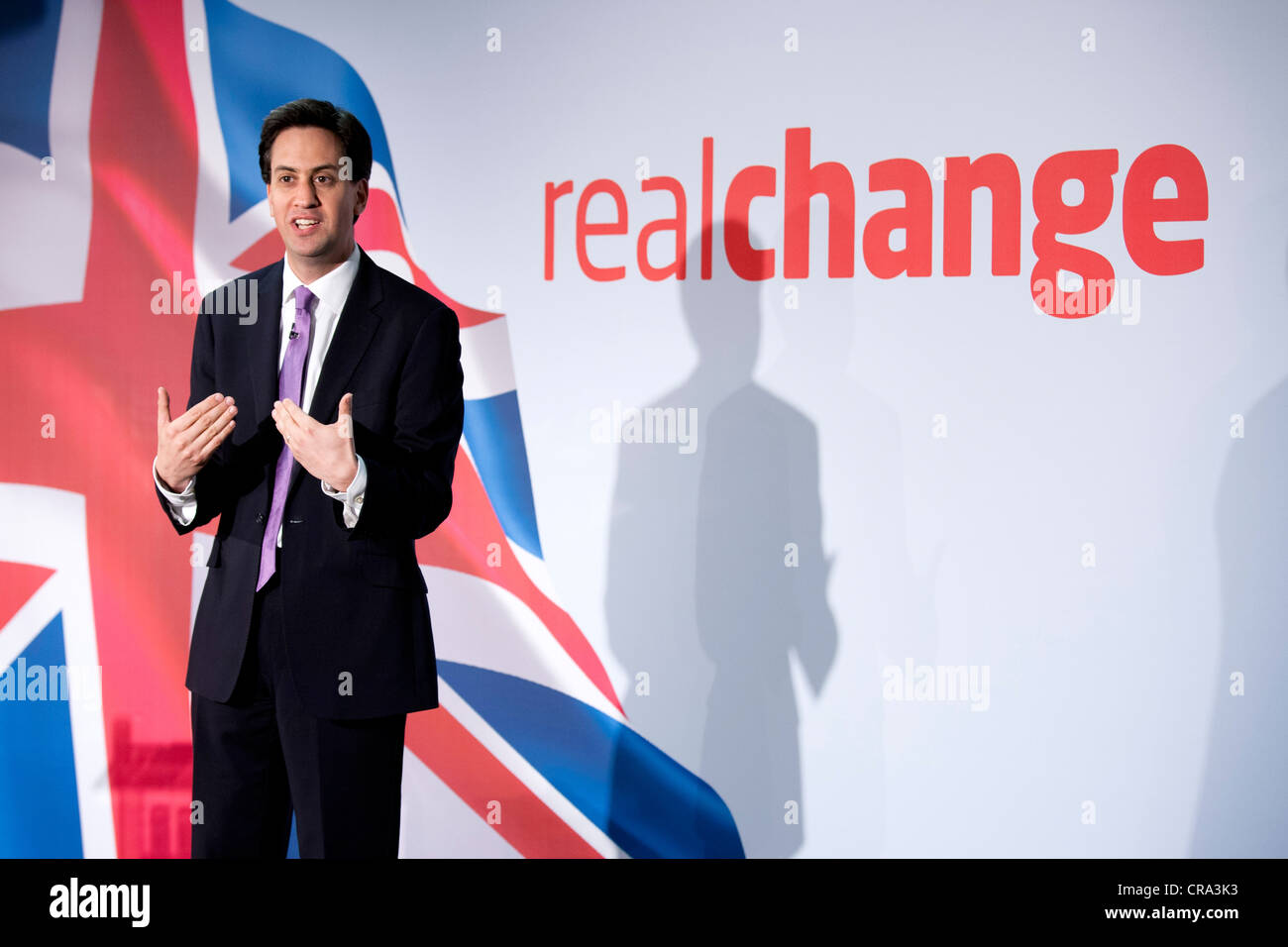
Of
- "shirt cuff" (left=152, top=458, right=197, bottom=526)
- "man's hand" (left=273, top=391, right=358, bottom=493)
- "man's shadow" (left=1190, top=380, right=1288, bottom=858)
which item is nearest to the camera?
"man's hand" (left=273, top=391, right=358, bottom=493)

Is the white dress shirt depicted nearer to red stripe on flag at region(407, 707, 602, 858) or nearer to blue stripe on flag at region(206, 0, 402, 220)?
blue stripe on flag at region(206, 0, 402, 220)

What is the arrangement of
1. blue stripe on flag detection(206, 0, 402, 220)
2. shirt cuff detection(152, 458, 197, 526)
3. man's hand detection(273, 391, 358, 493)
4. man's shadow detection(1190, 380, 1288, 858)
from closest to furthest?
man's hand detection(273, 391, 358, 493), shirt cuff detection(152, 458, 197, 526), man's shadow detection(1190, 380, 1288, 858), blue stripe on flag detection(206, 0, 402, 220)

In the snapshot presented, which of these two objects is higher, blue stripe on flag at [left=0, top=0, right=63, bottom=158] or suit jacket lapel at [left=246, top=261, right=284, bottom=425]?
blue stripe on flag at [left=0, top=0, right=63, bottom=158]

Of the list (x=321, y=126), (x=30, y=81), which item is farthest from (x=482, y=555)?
(x=30, y=81)

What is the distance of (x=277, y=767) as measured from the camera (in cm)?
200

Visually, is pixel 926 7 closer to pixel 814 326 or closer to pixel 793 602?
pixel 814 326

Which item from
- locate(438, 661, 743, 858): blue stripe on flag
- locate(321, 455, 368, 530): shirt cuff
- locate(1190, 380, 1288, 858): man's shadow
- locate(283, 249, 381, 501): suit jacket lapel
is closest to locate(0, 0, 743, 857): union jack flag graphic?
locate(438, 661, 743, 858): blue stripe on flag

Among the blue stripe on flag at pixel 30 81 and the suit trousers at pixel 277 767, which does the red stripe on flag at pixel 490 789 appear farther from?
the blue stripe on flag at pixel 30 81

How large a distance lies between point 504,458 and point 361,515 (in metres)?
1.09

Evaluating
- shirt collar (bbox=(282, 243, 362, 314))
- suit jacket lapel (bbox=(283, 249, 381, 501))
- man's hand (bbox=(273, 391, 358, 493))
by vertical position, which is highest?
shirt collar (bbox=(282, 243, 362, 314))

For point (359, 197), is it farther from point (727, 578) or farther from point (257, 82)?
point (727, 578)

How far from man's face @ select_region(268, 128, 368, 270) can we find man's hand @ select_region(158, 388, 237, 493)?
38 cm

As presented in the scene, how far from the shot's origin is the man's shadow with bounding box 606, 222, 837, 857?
2.88 meters

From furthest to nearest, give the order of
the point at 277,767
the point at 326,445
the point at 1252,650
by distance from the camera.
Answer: the point at 1252,650, the point at 277,767, the point at 326,445
